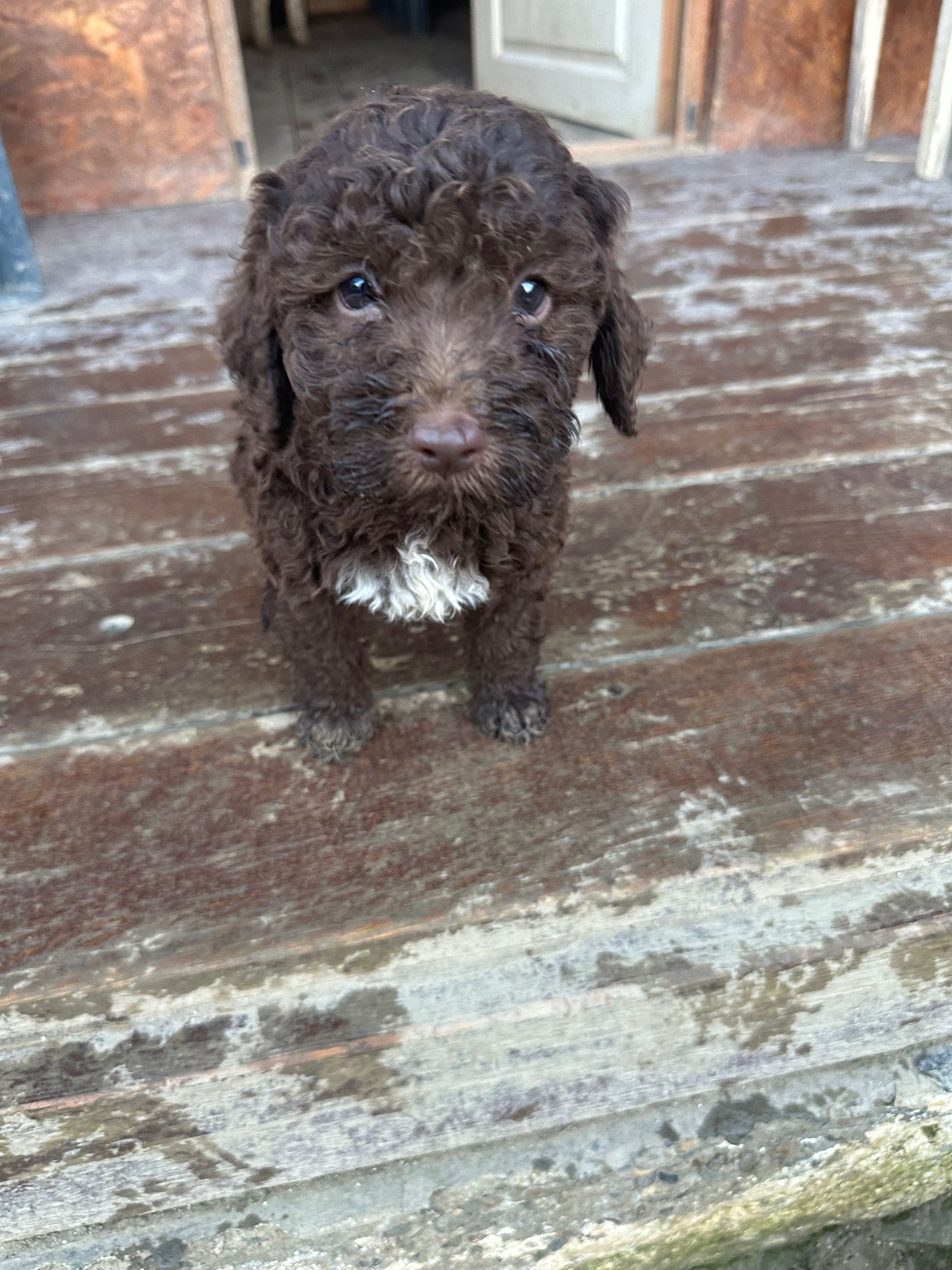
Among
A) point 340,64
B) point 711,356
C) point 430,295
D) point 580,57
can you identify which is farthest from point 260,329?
point 340,64

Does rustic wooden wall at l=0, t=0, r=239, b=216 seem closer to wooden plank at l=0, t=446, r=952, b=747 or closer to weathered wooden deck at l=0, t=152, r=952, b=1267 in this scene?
weathered wooden deck at l=0, t=152, r=952, b=1267

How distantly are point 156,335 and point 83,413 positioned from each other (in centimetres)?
61

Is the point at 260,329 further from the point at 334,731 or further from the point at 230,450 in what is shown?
the point at 230,450

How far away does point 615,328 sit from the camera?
5.38 feet

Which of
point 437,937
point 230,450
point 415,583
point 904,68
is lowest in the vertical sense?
point 437,937

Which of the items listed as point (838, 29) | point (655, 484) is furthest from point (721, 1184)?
point (838, 29)

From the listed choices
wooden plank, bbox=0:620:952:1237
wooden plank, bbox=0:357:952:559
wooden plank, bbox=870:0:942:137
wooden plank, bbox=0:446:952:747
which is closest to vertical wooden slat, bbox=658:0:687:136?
wooden plank, bbox=870:0:942:137

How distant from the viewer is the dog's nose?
1.31 meters

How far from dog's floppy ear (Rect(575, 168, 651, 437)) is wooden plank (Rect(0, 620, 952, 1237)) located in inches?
25.0

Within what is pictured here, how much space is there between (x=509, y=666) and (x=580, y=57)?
4681 millimetres

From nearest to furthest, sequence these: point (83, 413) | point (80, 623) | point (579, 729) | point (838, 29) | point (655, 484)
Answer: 1. point (579, 729)
2. point (80, 623)
3. point (655, 484)
4. point (83, 413)
5. point (838, 29)

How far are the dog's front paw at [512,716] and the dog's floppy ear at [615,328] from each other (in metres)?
0.54

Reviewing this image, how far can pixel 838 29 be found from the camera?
4.70m

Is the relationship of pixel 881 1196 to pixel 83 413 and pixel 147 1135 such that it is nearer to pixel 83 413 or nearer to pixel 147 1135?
pixel 147 1135
